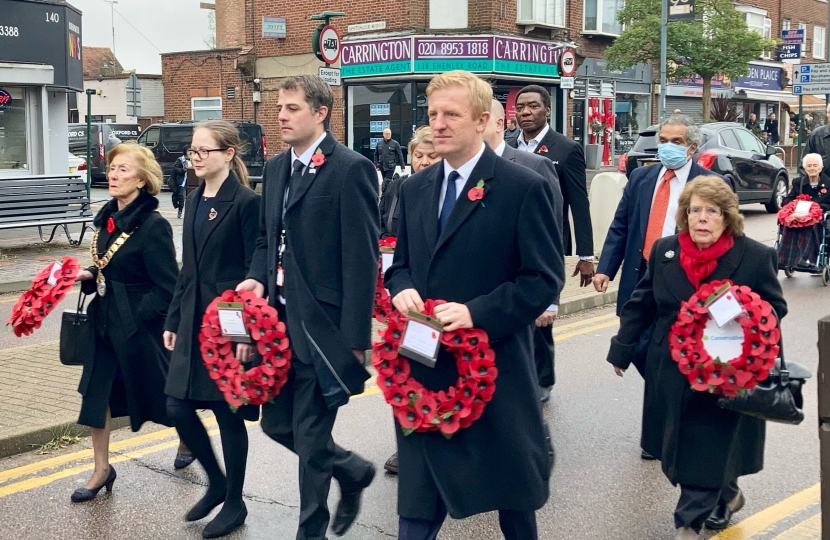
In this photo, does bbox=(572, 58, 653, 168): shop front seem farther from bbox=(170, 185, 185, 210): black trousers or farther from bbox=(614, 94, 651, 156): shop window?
bbox=(170, 185, 185, 210): black trousers

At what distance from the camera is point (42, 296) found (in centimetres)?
518

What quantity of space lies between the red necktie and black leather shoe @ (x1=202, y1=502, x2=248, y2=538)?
2804mm

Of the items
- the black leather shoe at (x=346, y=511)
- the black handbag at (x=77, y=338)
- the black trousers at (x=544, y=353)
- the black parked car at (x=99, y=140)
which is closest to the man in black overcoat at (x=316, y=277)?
the black leather shoe at (x=346, y=511)

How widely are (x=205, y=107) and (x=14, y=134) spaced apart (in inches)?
766

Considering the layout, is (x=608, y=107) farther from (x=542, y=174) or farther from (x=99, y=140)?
(x=542, y=174)

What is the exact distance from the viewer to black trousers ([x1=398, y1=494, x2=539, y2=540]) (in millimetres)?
3615

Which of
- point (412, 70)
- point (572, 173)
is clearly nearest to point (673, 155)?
point (572, 173)

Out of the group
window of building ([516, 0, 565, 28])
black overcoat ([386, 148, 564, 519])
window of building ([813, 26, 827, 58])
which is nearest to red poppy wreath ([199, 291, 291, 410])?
black overcoat ([386, 148, 564, 519])

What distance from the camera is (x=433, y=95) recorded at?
3613mm

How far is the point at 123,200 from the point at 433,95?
2259mm

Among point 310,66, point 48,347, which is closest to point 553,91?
point 310,66

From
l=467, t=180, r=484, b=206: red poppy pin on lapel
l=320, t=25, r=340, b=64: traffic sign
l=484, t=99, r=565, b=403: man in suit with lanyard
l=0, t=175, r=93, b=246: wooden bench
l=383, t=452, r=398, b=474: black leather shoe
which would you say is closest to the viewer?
l=467, t=180, r=484, b=206: red poppy pin on lapel

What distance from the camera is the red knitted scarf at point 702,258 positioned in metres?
4.68

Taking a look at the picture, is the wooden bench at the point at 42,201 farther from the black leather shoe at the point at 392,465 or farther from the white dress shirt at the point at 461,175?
the white dress shirt at the point at 461,175
